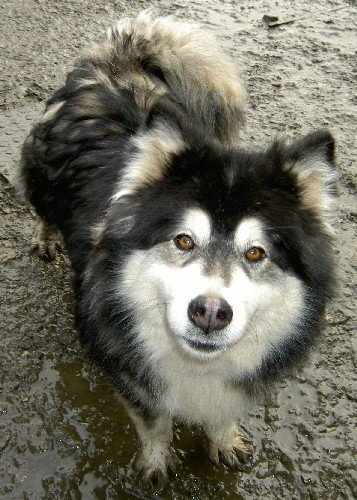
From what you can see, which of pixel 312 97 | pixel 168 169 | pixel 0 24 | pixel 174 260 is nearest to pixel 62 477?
pixel 174 260

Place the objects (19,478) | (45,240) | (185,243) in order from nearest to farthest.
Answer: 1. (185,243)
2. (19,478)
3. (45,240)

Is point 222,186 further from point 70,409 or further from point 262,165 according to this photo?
point 70,409

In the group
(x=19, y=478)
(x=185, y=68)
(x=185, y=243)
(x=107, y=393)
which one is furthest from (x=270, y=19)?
(x=19, y=478)

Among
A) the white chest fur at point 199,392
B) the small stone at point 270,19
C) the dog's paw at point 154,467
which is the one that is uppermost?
the small stone at point 270,19

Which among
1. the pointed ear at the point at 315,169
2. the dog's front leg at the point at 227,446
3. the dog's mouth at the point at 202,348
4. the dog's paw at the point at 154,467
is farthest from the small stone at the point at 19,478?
the pointed ear at the point at 315,169

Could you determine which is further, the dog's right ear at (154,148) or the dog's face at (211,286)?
the dog's right ear at (154,148)

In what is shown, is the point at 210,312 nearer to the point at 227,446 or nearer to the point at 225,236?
the point at 225,236

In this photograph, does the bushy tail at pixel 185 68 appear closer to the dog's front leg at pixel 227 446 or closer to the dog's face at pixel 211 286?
the dog's face at pixel 211 286

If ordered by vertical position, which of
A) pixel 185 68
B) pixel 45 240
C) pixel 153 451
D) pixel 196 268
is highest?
pixel 185 68

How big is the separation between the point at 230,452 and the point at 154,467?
425mm

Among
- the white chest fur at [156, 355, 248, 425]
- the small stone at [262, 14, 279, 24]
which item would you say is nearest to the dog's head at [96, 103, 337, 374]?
the white chest fur at [156, 355, 248, 425]

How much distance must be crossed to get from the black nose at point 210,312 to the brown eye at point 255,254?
31 centimetres

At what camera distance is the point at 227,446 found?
Result: 3.19 m

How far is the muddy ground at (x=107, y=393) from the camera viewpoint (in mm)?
3111
